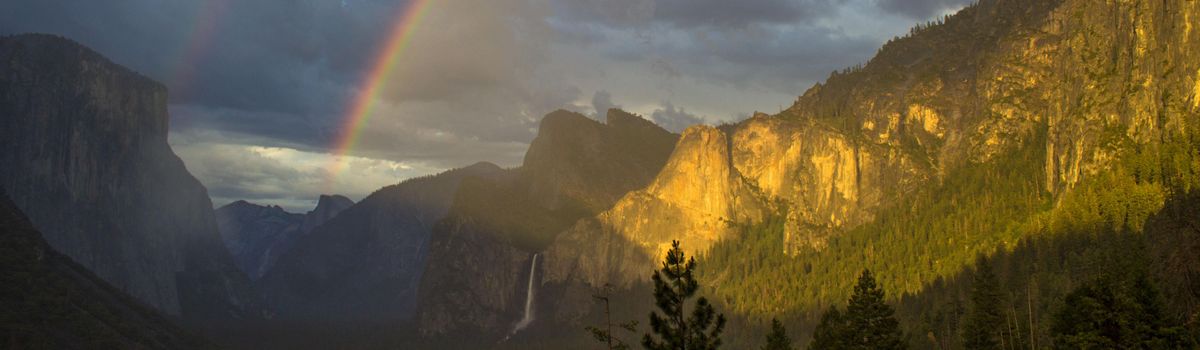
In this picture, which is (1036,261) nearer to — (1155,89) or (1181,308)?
(1155,89)

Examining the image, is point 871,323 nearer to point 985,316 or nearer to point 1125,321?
point 985,316

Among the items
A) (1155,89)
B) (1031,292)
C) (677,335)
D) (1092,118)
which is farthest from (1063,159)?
(677,335)

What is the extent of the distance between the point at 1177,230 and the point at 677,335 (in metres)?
35.9

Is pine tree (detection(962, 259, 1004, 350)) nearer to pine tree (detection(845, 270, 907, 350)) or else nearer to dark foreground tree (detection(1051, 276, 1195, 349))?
pine tree (detection(845, 270, 907, 350))

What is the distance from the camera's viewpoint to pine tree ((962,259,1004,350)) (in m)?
101

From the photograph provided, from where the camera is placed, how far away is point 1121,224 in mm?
160000

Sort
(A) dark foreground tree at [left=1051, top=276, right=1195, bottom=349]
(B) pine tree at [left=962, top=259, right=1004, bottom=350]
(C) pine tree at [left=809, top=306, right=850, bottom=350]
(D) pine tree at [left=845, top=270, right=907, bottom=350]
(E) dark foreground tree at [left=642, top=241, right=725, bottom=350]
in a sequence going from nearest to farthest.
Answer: (A) dark foreground tree at [left=1051, top=276, right=1195, bottom=349] → (E) dark foreground tree at [left=642, top=241, right=725, bottom=350] → (D) pine tree at [left=845, top=270, right=907, bottom=350] → (C) pine tree at [left=809, top=306, right=850, bottom=350] → (B) pine tree at [left=962, top=259, right=1004, bottom=350]

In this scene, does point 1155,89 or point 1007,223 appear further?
point 1007,223

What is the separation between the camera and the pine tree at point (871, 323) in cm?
9200

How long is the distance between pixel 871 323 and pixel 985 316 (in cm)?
1657

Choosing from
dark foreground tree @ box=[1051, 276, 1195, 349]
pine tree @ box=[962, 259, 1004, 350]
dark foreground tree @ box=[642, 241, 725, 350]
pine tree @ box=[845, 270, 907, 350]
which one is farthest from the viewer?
pine tree @ box=[962, 259, 1004, 350]

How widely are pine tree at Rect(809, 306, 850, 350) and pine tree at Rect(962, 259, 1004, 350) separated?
13.2m

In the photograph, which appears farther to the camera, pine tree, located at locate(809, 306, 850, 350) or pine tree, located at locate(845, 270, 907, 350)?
pine tree, located at locate(809, 306, 850, 350)

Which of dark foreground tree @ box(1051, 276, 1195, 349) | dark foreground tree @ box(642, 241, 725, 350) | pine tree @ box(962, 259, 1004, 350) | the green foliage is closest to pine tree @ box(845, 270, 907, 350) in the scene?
the green foliage
